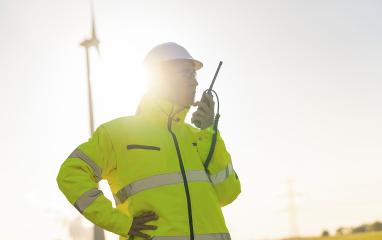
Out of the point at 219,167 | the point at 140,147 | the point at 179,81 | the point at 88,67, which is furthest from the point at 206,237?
the point at 88,67

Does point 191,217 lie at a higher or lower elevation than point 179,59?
lower

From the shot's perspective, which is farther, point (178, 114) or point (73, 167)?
point (178, 114)

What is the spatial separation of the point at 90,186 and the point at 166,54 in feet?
5.54

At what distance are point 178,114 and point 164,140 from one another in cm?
43

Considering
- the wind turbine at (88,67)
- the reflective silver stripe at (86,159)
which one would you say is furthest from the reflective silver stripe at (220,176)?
the wind turbine at (88,67)

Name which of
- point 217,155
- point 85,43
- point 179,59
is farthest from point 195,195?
point 85,43

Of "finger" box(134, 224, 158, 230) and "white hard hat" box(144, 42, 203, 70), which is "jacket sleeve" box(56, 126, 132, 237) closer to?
"finger" box(134, 224, 158, 230)

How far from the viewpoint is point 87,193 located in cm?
506

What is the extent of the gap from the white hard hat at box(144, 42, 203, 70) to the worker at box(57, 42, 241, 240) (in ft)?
0.03

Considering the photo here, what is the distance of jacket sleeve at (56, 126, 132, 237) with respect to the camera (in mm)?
5037

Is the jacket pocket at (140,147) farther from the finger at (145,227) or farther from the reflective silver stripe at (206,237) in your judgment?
the reflective silver stripe at (206,237)

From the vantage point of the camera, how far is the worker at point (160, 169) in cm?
509

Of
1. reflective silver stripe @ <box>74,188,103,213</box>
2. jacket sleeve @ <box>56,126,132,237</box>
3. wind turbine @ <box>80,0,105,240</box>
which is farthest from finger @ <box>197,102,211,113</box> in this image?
wind turbine @ <box>80,0,105,240</box>

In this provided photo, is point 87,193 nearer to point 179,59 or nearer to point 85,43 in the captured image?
point 179,59
